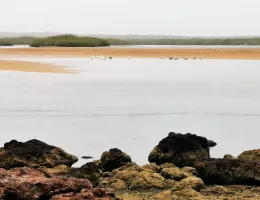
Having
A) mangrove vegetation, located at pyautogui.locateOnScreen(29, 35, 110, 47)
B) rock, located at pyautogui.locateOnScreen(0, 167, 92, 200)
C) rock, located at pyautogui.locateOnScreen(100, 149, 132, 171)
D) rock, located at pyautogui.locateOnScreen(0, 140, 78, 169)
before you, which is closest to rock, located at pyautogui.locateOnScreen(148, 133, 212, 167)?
rock, located at pyautogui.locateOnScreen(100, 149, 132, 171)

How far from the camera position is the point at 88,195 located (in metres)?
6.95

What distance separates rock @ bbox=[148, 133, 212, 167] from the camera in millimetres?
9445

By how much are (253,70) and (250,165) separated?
1907cm

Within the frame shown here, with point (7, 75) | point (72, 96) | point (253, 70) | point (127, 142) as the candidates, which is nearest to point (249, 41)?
point (253, 70)

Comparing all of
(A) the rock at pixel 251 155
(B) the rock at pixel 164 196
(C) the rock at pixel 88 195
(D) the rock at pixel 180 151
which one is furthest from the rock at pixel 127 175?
(A) the rock at pixel 251 155

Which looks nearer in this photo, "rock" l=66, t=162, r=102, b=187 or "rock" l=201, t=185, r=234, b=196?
"rock" l=201, t=185, r=234, b=196

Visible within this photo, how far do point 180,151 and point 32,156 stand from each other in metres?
2.11

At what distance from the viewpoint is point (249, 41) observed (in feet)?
238

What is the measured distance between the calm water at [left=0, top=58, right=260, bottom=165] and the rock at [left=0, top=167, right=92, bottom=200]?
2459mm

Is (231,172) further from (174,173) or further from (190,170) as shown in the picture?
(174,173)

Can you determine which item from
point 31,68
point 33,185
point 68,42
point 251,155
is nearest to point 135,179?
point 33,185

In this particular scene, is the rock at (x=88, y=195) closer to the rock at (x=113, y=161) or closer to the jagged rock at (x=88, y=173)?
the jagged rock at (x=88, y=173)

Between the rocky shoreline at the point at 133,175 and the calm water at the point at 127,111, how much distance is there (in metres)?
0.66

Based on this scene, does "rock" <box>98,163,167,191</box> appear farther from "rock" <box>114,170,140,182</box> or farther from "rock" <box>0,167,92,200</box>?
"rock" <box>0,167,92,200</box>
